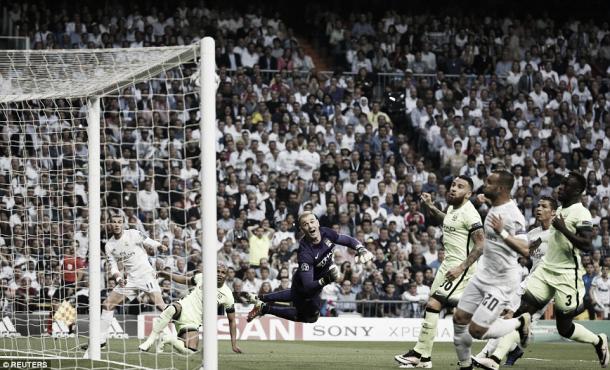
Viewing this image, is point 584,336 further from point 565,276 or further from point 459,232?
point 459,232

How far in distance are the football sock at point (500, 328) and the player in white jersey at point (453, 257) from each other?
1680 millimetres

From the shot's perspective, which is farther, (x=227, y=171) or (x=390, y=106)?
(x=390, y=106)

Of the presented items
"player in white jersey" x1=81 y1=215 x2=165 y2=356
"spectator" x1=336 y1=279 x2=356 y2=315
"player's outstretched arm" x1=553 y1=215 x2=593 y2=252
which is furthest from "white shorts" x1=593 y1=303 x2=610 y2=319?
"player's outstretched arm" x1=553 y1=215 x2=593 y2=252

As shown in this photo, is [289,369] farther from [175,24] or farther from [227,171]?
[175,24]

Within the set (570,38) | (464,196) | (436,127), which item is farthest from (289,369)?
(570,38)

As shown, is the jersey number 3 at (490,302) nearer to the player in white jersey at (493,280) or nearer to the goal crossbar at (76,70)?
the player in white jersey at (493,280)

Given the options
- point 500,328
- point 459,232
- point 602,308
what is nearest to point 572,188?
point 459,232

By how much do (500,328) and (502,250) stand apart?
0.81 m

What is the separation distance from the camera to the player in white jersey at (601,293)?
23.6m

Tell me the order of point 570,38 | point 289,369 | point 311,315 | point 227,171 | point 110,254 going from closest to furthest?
point 289,369, point 311,315, point 110,254, point 227,171, point 570,38

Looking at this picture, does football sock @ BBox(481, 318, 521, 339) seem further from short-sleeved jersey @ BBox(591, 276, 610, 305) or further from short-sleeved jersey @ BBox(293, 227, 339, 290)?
short-sleeved jersey @ BBox(591, 276, 610, 305)

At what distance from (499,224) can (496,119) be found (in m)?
17.5

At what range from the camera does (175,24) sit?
27.7 metres

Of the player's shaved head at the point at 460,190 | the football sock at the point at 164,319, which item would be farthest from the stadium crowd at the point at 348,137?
the player's shaved head at the point at 460,190
